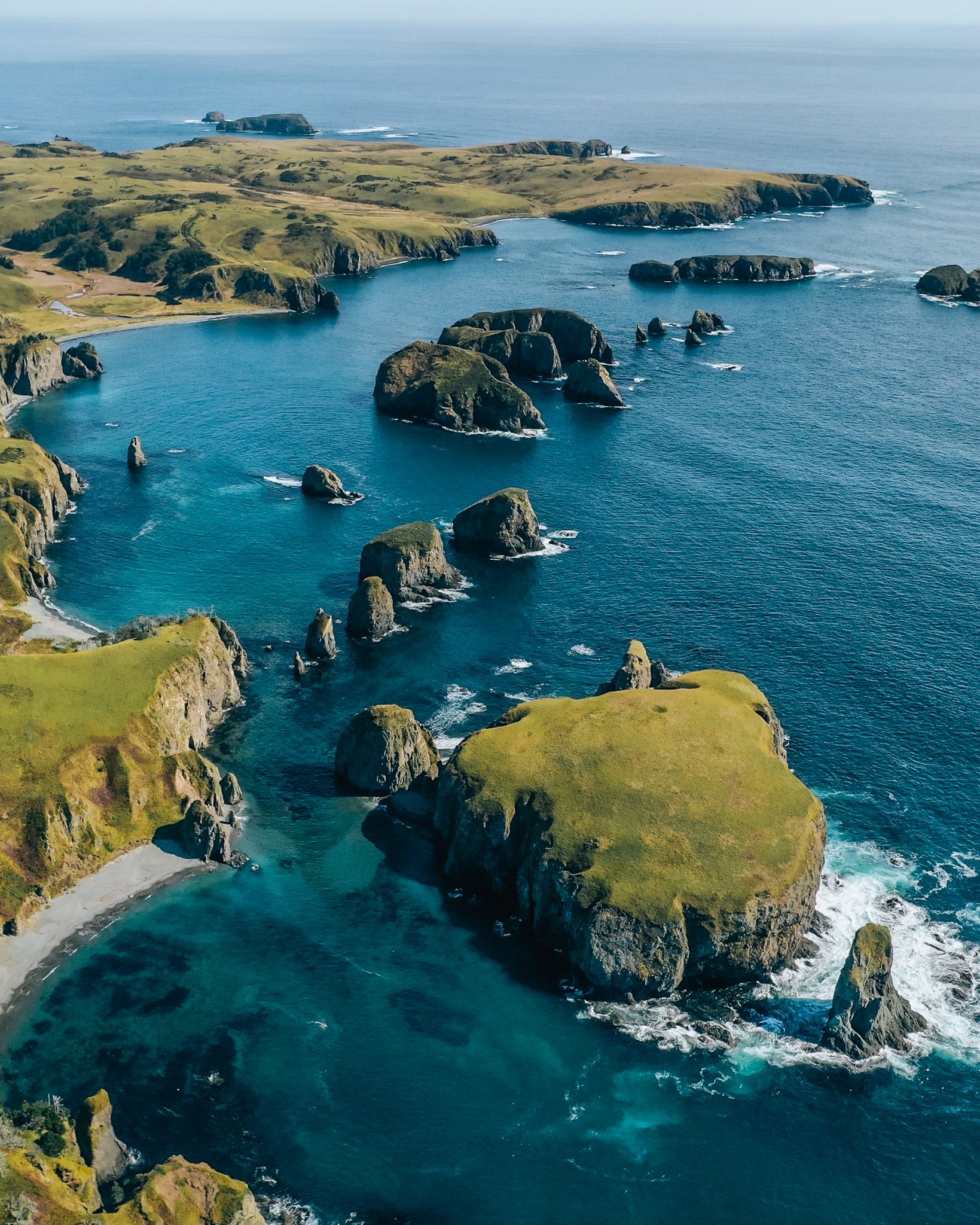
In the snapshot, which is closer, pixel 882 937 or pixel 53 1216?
pixel 53 1216

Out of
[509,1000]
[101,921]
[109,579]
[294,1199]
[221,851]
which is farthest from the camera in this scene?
[109,579]

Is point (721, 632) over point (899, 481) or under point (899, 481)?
under

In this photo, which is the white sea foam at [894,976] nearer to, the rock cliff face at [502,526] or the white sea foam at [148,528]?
the rock cliff face at [502,526]

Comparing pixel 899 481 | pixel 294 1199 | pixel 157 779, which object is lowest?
pixel 294 1199

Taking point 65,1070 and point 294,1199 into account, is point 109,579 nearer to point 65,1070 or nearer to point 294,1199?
point 65,1070

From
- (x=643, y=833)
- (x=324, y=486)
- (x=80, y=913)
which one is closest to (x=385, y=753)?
(x=643, y=833)

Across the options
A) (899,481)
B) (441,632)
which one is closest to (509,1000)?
(441,632)

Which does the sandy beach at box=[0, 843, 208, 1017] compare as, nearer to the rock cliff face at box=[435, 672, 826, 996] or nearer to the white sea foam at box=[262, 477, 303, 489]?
the rock cliff face at box=[435, 672, 826, 996]
